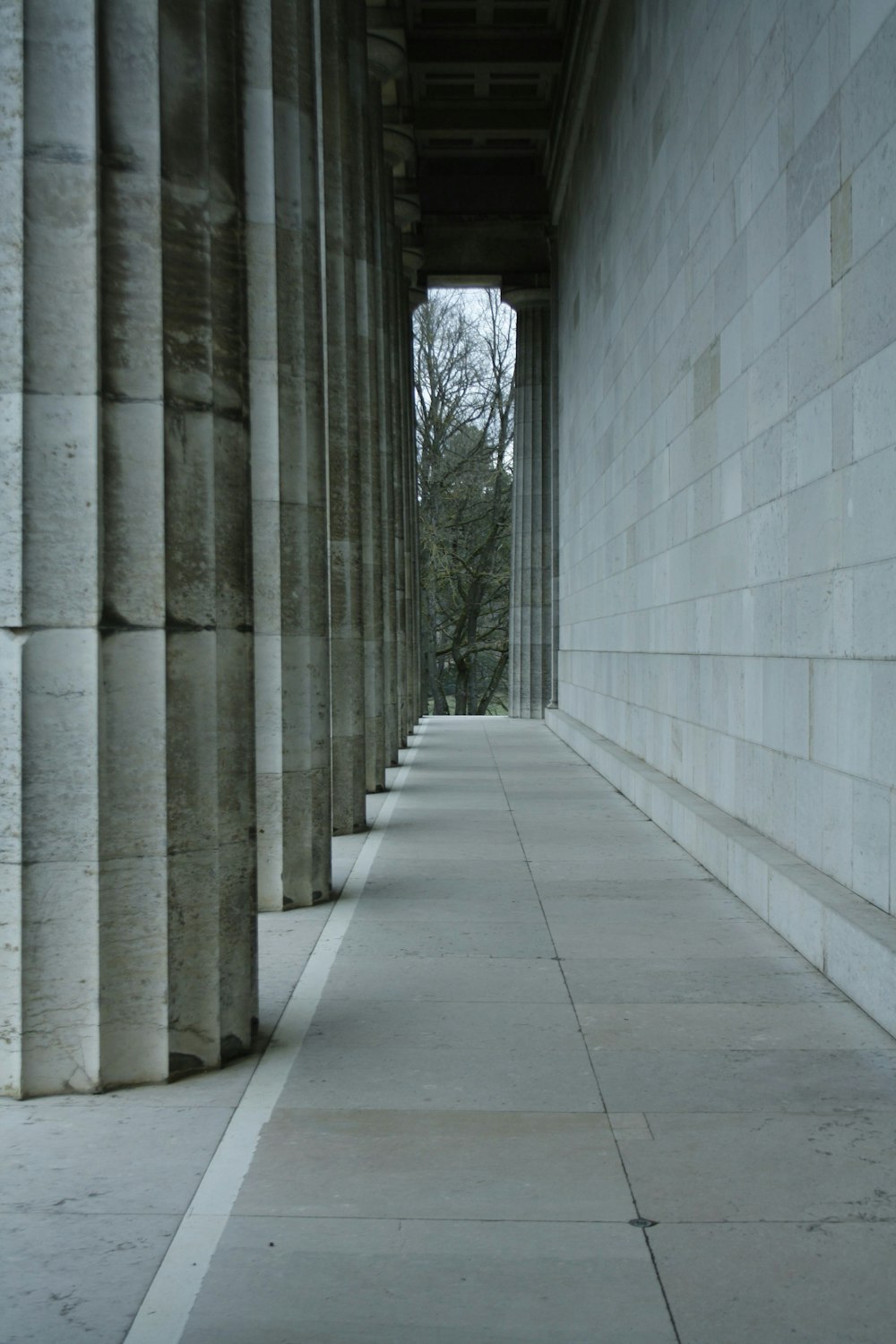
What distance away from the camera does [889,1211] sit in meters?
4.61

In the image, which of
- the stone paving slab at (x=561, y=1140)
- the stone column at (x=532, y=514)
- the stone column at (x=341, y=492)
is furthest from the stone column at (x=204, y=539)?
the stone column at (x=532, y=514)

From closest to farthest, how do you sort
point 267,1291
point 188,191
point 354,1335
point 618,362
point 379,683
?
1. point 354,1335
2. point 267,1291
3. point 188,191
4. point 379,683
5. point 618,362

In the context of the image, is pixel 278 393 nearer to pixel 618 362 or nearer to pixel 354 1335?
pixel 354 1335

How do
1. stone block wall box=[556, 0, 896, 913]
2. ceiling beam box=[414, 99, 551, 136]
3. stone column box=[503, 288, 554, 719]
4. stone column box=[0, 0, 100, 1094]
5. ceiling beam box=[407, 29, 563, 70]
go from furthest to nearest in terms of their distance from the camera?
stone column box=[503, 288, 554, 719] < ceiling beam box=[414, 99, 551, 136] < ceiling beam box=[407, 29, 563, 70] < stone block wall box=[556, 0, 896, 913] < stone column box=[0, 0, 100, 1094]

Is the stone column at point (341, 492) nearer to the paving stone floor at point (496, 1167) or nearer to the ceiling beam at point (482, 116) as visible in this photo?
the paving stone floor at point (496, 1167)

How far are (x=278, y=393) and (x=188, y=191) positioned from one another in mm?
3707

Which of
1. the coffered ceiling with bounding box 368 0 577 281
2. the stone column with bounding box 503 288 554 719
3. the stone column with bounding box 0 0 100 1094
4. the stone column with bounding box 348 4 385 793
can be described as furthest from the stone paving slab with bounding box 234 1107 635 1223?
the stone column with bounding box 503 288 554 719

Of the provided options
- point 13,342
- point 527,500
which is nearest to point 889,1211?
point 13,342

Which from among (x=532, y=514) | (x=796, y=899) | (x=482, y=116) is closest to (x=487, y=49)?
(x=482, y=116)

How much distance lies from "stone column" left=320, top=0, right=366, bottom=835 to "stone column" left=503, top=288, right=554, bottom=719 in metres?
19.3

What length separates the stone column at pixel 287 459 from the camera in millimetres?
9648

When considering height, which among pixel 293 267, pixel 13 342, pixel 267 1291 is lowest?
pixel 267 1291

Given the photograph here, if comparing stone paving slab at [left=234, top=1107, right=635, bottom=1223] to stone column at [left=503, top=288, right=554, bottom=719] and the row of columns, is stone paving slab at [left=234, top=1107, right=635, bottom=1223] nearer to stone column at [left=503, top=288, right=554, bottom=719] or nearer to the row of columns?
the row of columns

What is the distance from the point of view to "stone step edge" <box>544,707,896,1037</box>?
22.6 ft
